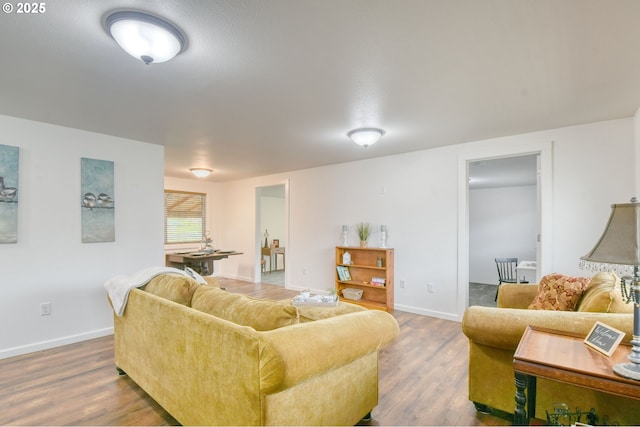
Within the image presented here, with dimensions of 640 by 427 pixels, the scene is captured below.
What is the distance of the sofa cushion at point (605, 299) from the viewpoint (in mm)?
1794

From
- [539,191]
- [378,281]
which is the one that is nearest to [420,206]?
A: [378,281]

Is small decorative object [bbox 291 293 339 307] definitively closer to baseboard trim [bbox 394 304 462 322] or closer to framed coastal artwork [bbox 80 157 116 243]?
baseboard trim [bbox 394 304 462 322]

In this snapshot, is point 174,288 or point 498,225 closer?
point 174,288

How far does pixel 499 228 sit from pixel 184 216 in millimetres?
7023

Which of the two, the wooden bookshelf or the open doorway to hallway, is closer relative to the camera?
the wooden bookshelf

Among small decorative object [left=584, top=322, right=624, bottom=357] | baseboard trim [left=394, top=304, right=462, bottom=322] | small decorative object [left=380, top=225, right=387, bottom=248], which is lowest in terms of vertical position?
baseboard trim [left=394, top=304, right=462, bottom=322]

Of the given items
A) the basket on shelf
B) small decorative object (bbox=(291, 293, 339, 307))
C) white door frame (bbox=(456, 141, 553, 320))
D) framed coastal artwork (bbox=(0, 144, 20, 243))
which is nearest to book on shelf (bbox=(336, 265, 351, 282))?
the basket on shelf

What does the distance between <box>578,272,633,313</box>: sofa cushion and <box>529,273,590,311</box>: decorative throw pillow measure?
8 centimetres

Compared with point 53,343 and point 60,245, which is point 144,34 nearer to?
Result: point 60,245

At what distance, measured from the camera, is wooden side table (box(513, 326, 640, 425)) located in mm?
1293

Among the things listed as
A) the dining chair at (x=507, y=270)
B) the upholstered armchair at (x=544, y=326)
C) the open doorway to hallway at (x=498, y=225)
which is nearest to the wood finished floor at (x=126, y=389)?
the upholstered armchair at (x=544, y=326)

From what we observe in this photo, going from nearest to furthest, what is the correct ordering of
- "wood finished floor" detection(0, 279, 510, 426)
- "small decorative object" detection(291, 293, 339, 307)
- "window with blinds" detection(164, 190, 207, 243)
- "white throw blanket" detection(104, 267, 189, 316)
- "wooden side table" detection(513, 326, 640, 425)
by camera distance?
1. "wooden side table" detection(513, 326, 640, 425)
2. "wood finished floor" detection(0, 279, 510, 426)
3. "white throw blanket" detection(104, 267, 189, 316)
4. "small decorative object" detection(291, 293, 339, 307)
5. "window with blinds" detection(164, 190, 207, 243)

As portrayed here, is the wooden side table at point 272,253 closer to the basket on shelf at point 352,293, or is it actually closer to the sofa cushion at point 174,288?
the basket on shelf at point 352,293

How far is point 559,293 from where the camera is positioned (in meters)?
2.31
